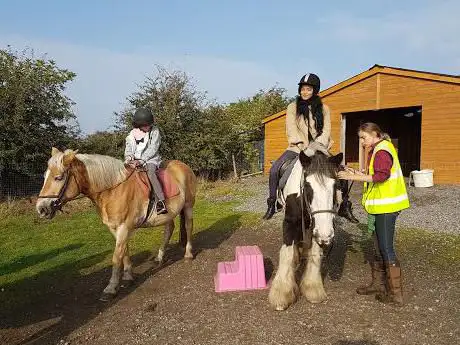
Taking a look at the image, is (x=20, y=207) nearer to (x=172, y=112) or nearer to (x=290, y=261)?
(x=172, y=112)

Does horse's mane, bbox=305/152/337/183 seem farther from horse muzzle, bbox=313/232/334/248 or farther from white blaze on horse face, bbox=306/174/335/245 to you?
horse muzzle, bbox=313/232/334/248

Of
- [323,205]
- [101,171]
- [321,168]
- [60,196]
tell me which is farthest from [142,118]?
[323,205]

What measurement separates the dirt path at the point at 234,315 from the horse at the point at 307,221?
189 millimetres

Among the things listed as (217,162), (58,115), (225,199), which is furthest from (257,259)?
(217,162)

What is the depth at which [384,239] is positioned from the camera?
438 centimetres

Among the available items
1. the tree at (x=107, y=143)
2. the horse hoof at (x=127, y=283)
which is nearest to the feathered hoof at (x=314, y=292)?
the horse hoof at (x=127, y=283)

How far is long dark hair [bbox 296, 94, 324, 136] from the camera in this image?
4766 millimetres

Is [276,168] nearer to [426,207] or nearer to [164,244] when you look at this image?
[164,244]

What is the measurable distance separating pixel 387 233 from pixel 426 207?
7727 millimetres

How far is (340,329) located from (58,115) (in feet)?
45.7

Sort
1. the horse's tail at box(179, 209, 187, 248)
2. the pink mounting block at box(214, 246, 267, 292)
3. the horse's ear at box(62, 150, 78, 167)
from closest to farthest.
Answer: the horse's ear at box(62, 150, 78, 167)
the pink mounting block at box(214, 246, 267, 292)
the horse's tail at box(179, 209, 187, 248)

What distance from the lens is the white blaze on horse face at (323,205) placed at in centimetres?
358

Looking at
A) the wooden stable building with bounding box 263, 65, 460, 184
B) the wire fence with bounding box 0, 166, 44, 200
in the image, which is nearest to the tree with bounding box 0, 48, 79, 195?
the wire fence with bounding box 0, 166, 44, 200

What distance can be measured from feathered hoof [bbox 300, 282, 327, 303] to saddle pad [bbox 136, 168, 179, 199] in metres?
2.52
